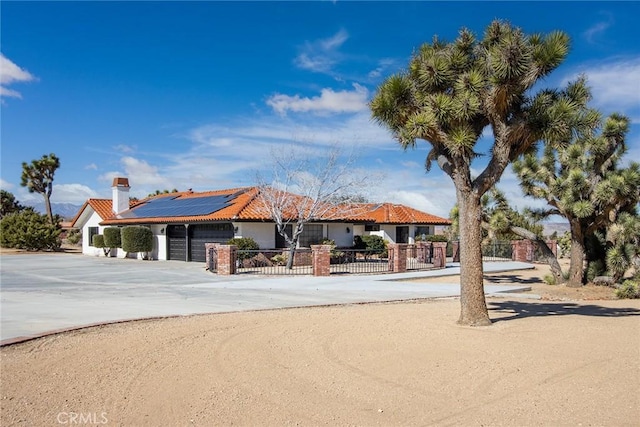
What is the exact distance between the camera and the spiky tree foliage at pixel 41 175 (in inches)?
2099

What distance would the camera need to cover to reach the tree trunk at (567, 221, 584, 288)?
1889 centimetres

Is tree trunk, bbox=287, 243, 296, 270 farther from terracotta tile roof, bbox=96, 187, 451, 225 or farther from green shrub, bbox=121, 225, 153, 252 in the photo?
green shrub, bbox=121, 225, 153, 252

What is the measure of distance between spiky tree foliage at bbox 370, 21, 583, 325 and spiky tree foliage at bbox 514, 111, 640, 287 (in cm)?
775

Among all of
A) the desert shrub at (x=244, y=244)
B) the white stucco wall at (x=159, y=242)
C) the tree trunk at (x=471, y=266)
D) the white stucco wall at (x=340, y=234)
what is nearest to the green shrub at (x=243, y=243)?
the desert shrub at (x=244, y=244)

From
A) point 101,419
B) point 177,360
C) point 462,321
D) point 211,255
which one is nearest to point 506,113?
point 462,321

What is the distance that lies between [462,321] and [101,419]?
730 cm

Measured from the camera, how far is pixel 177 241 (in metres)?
32.9

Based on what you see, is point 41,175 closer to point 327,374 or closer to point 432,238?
point 432,238

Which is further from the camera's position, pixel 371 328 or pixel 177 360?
pixel 371 328

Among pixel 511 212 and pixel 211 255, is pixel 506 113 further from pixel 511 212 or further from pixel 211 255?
pixel 211 255

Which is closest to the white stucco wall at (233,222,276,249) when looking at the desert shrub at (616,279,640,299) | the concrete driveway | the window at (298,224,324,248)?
the window at (298,224,324,248)

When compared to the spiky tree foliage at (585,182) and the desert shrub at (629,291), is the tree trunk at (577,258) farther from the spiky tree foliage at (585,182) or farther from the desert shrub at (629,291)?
the desert shrub at (629,291)

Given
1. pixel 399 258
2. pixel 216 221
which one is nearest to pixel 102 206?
pixel 216 221

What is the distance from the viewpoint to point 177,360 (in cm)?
762
